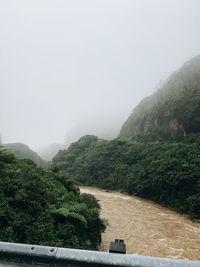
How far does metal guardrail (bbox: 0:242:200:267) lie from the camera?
1.34m

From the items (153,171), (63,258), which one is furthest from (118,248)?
(153,171)

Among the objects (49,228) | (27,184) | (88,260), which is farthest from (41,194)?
(88,260)

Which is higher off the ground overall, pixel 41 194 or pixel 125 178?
pixel 41 194

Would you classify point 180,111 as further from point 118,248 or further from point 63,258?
point 63,258

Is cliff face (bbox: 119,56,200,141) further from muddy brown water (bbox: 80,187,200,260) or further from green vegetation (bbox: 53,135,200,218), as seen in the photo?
muddy brown water (bbox: 80,187,200,260)

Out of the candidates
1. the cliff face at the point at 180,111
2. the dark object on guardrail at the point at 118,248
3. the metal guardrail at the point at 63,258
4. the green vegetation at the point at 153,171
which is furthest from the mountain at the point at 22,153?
the dark object on guardrail at the point at 118,248

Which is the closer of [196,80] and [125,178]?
[125,178]

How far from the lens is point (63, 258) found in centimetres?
142

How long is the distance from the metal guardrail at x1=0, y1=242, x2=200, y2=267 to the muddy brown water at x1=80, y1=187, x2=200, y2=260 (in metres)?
6.37

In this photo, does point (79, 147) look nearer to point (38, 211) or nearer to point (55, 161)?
point (55, 161)

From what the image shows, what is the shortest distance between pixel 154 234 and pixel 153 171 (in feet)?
35.4

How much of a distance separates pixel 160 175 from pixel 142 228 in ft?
28.9

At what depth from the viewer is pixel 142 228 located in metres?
9.66

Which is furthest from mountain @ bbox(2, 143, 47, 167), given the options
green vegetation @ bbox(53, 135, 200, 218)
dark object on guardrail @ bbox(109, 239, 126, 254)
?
dark object on guardrail @ bbox(109, 239, 126, 254)
